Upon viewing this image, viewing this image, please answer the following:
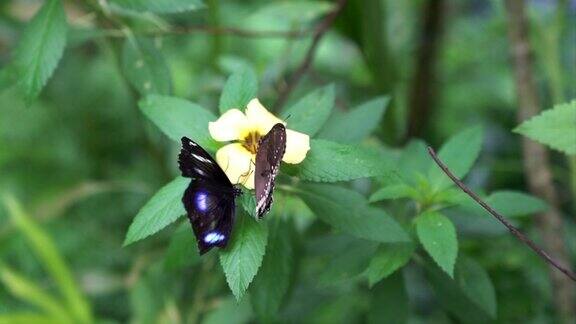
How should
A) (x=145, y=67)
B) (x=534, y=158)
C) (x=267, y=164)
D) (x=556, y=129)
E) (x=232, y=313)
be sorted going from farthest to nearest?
(x=534, y=158) < (x=232, y=313) < (x=145, y=67) < (x=556, y=129) < (x=267, y=164)

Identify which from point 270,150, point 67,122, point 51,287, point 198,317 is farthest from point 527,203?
point 67,122

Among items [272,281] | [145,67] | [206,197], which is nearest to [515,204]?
[272,281]

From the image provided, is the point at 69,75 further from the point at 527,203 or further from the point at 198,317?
the point at 527,203

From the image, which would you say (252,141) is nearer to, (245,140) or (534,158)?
(245,140)

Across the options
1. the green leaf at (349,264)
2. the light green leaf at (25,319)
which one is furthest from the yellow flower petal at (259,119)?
the light green leaf at (25,319)

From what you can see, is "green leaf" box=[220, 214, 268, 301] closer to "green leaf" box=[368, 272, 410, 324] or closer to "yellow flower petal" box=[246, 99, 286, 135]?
"yellow flower petal" box=[246, 99, 286, 135]

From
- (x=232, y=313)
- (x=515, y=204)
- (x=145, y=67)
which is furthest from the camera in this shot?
(x=232, y=313)

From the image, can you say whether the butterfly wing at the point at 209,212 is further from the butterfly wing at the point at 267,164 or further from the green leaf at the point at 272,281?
the green leaf at the point at 272,281
